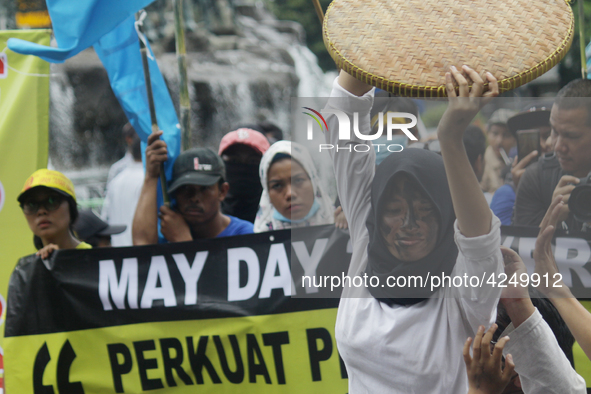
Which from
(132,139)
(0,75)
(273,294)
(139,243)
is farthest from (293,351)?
(132,139)

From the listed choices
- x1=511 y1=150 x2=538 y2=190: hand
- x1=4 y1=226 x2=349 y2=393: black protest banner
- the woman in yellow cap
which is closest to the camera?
x1=511 y1=150 x2=538 y2=190: hand

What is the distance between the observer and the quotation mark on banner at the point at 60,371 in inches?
124

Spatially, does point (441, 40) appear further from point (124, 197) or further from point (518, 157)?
point (124, 197)

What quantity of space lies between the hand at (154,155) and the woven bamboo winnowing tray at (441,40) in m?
1.75

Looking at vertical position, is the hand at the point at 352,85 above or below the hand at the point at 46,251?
above

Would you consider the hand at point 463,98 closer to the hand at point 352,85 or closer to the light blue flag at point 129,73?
the hand at point 352,85

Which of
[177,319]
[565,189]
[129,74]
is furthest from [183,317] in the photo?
[565,189]

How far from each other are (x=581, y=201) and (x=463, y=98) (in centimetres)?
125

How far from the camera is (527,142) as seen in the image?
134 inches

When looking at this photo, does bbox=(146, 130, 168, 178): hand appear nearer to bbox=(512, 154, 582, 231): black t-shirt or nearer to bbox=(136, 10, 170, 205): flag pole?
bbox=(136, 10, 170, 205): flag pole

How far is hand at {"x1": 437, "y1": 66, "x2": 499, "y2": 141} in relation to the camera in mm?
1579

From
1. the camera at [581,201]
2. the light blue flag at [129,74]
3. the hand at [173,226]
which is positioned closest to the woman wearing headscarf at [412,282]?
the camera at [581,201]

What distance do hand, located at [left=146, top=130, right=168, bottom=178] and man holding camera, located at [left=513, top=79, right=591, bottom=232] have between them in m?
1.90

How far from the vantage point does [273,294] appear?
9.97ft
